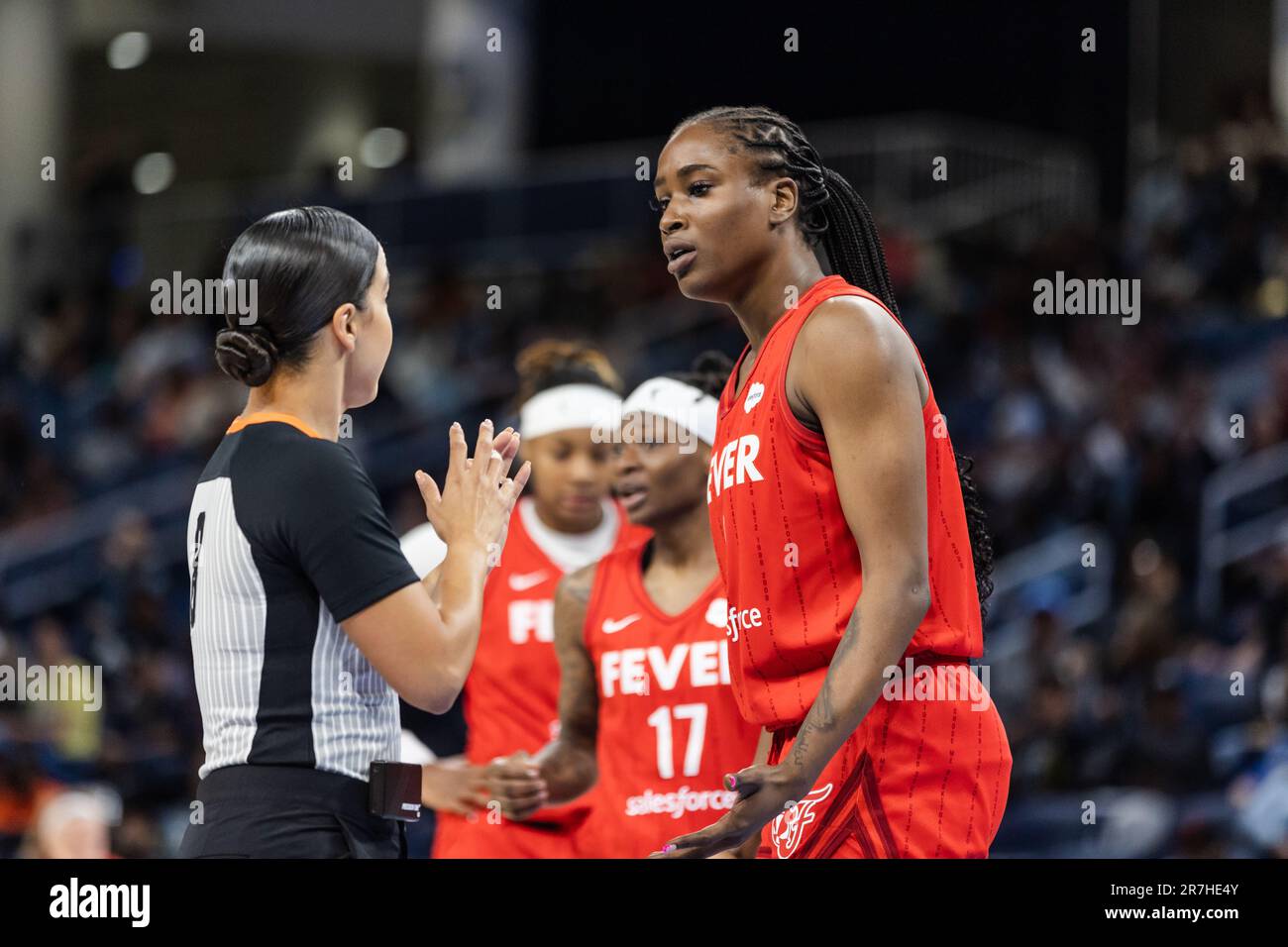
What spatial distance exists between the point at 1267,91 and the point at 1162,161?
103 centimetres

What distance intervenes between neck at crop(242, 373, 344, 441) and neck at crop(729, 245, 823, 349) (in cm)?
77

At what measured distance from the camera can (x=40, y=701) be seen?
9281mm

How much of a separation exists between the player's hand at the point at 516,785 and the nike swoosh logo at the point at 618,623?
1.30 feet

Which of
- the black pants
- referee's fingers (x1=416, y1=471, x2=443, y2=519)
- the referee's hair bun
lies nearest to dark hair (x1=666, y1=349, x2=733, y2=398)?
referee's fingers (x1=416, y1=471, x2=443, y2=519)

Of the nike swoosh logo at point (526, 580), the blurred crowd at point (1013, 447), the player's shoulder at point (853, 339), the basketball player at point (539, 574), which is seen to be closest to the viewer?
the player's shoulder at point (853, 339)

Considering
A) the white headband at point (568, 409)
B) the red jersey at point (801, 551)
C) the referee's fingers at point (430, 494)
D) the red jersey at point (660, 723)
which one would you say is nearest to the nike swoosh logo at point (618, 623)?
the red jersey at point (660, 723)

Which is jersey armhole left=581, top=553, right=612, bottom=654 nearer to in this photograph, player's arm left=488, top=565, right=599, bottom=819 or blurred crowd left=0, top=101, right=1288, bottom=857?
player's arm left=488, top=565, right=599, bottom=819

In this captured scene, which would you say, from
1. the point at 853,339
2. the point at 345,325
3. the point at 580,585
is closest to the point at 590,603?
the point at 580,585

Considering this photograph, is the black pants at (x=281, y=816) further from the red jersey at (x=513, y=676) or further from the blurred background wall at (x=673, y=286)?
the blurred background wall at (x=673, y=286)

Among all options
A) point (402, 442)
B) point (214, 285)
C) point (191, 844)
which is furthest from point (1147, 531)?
point (191, 844)

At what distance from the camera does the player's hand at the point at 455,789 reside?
4.55 metres

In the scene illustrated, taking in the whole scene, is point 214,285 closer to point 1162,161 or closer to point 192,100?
point 1162,161
